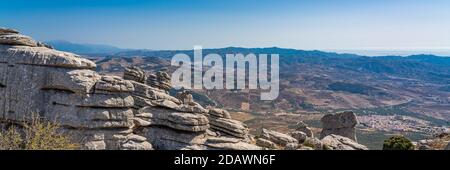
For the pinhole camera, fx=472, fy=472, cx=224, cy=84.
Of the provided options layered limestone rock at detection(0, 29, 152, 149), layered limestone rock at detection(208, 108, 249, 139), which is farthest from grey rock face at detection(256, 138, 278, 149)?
layered limestone rock at detection(0, 29, 152, 149)

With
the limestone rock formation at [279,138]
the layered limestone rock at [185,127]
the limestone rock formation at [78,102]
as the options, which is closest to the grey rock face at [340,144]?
the limestone rock formation at [279,138]

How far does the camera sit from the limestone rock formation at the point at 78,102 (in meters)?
55.2

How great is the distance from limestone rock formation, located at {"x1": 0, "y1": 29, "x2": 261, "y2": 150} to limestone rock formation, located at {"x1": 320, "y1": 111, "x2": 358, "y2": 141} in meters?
36.3

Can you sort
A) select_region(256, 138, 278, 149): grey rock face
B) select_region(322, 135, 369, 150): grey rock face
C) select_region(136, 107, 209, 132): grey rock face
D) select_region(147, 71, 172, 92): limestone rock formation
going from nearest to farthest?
select_region(136, 107, 209, 132): grey rock face < select_region(256, 138, 278, 149): grey rock face < select_region(322, 135, 369, 150): grey rock face < select_region(147, 71, 172, 92): limestone rock formation

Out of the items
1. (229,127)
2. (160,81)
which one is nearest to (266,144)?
(229,127)

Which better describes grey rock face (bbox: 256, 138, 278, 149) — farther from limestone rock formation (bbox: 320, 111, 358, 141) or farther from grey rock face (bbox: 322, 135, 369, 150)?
limestone rock formation (bbox: 320, 111, 358, 141)

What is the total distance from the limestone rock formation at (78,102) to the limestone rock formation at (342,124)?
36342 mm

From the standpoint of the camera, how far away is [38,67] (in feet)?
182

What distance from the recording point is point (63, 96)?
55.6 metres

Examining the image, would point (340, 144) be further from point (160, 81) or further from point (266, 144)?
point (160, 81)

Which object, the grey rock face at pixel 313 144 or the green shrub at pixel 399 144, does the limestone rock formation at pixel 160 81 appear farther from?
the green shrub at pixel 399 144

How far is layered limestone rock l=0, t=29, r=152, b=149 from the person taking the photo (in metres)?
55.1

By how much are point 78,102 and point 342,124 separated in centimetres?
5211
